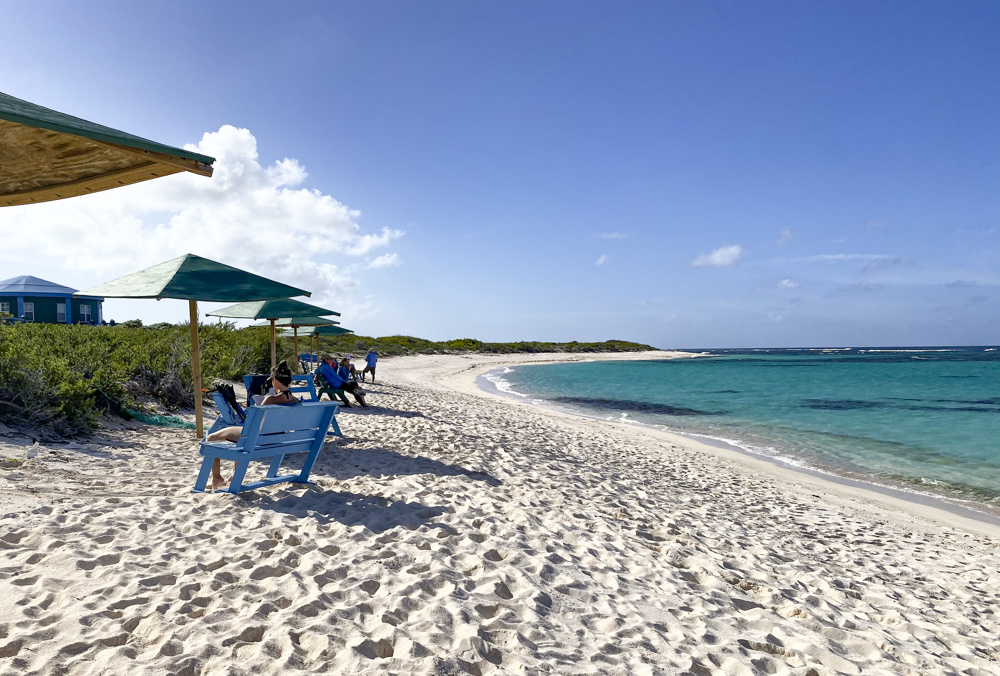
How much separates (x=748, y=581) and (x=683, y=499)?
259cm

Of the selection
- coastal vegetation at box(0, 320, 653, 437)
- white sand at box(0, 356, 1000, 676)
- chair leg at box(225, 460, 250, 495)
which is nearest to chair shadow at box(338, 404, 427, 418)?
coastal vegetation at box(0, 320, 653, 437)

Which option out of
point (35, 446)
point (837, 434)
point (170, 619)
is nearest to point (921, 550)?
point (170, 619)

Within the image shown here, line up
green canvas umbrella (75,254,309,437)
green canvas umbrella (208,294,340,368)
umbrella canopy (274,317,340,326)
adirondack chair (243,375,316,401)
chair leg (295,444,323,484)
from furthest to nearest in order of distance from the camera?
umbrella canopy (274,317,340,326) < green canvas umbrella (208,294,340,368) < adirondack chair (243,375,316,401) < green canvas umbrella (75,254,309,437) < chair leg (295,444,323,484)

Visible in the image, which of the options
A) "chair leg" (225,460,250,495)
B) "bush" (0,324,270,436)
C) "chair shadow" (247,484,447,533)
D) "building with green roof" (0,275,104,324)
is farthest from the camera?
"building with green roof" (0,275,104,324)

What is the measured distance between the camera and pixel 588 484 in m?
6.14

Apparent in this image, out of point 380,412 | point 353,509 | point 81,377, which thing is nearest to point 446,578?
point 353,509

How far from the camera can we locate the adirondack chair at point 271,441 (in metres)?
4.34

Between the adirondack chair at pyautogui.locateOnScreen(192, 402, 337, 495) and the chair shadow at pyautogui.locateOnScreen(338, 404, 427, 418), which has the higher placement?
the adirondack chair at pyautogui.locateOnScreen(192, 402, 337, 495)

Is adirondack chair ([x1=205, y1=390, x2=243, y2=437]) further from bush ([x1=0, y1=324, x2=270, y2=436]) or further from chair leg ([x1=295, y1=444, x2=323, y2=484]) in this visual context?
chair leg ([x1=295, y1=444, x2=323, y2=484])

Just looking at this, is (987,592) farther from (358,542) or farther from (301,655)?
(301,655)

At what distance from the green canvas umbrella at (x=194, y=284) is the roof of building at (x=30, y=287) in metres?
26.4

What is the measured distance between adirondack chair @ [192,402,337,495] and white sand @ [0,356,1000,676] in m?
0.18

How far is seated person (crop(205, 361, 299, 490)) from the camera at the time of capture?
15.2 feet

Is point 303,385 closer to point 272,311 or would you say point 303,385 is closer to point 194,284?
point 272,311
